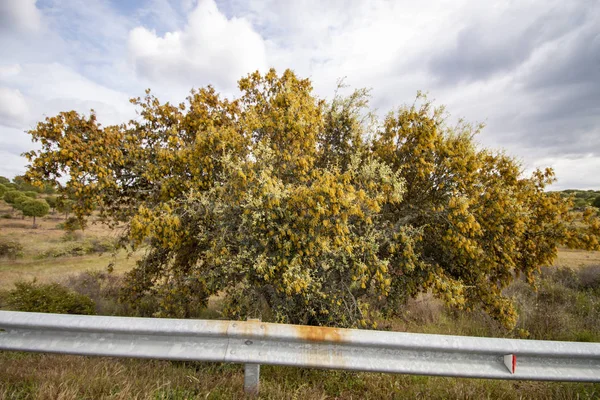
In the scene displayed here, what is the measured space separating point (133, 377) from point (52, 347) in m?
0.78

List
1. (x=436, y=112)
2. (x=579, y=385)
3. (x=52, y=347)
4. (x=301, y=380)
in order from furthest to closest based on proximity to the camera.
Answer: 1. (x=436, y=112)
2. (x=301, y=380)
3. (x=579, y=385)
4. (x=52, y=347)

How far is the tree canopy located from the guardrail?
1762 mm

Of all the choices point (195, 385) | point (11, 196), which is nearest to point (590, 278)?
point (195, 385)

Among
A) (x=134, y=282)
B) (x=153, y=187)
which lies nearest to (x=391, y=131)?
(x=153, y=187)

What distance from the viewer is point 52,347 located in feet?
8.45

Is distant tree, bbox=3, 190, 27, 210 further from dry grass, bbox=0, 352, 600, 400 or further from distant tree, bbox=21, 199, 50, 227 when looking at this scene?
dry grass, bbox=0, 352, 600, 400

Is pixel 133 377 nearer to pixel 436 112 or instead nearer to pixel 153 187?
pixel 153 187

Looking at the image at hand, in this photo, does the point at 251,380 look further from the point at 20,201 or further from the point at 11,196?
the point at 11,196

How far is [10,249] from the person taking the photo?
26203mm

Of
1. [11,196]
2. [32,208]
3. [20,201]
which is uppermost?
[11,196]

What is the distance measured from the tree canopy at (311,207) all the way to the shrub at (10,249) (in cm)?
2729

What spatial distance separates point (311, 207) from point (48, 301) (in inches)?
308

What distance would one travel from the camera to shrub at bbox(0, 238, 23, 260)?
2573cm

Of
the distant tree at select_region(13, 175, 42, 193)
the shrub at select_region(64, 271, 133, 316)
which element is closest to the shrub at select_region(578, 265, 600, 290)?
the shrub at select_region(64, 271, 133, 316)
